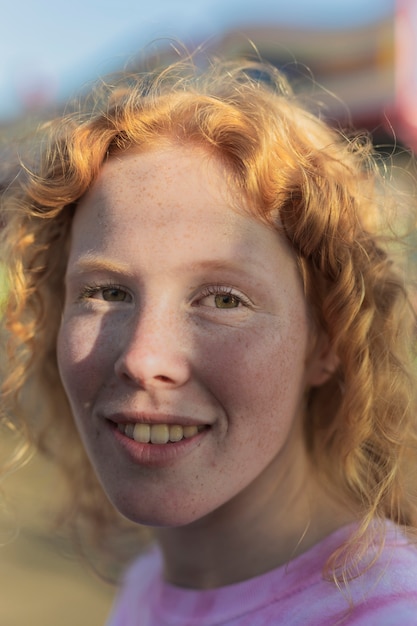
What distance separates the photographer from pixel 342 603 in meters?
1.20

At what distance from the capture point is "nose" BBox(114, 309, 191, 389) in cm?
121

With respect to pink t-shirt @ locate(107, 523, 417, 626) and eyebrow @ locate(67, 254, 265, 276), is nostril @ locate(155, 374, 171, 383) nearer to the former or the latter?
eyebrow @ locate(67, 254, 265, 276)

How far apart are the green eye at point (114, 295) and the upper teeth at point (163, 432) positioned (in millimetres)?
241

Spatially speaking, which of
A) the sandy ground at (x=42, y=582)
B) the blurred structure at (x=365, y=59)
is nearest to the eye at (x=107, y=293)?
the sandy ground at (x=42, y=582)

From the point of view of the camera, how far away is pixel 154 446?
129cm

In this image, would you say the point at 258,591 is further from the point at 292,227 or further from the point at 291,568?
the point at 292,227

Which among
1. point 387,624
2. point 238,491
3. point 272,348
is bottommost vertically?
point 387,624

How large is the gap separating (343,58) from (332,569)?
7.89 meters

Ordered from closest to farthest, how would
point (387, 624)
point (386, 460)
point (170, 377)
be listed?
point (387, 624)
point (170, 377)
point (386, 460)

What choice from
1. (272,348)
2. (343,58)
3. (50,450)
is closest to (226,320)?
(272,348)

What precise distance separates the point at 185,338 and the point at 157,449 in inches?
8.1

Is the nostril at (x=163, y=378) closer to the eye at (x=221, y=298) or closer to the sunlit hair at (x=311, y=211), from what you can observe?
the eye at (x=221, y=298)

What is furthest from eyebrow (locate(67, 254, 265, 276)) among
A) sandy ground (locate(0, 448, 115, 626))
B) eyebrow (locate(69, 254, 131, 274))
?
sandy ground (locate(0, 448, 115, 626))

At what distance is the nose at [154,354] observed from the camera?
1.21 m
